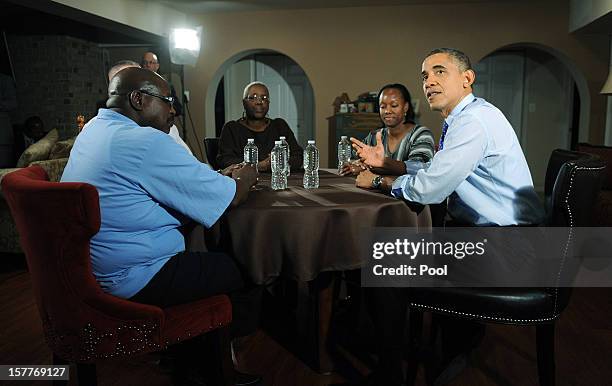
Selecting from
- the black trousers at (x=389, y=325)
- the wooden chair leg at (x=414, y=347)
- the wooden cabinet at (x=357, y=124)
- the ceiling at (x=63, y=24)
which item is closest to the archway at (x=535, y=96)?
the wooden cabinet at (x=357, y=124)

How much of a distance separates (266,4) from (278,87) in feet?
9.08

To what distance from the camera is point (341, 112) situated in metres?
6.32

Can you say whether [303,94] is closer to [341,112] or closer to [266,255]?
[341,112]

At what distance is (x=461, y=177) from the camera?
175 cm

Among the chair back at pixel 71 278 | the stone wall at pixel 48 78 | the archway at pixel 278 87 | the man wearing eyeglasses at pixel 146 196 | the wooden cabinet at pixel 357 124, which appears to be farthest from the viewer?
the archway at pixel 278 87

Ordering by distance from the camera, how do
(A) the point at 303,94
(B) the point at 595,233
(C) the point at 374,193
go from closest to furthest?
(C) the point at 374,193
(B) the point at 595,233
(A) the point at 303,94

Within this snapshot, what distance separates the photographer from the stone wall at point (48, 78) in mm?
6844

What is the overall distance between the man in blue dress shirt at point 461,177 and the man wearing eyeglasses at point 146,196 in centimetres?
64

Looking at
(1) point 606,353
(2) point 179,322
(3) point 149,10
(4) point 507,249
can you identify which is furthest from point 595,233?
(3) point 149,10

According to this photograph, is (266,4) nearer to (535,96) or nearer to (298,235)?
(535,96)

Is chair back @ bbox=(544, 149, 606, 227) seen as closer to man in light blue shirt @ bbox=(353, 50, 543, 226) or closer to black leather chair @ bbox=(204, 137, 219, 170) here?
man in light blue shirt @ bbox=(353, 50, 543, 226)

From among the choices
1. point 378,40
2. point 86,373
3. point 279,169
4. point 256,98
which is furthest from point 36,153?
point 378,40

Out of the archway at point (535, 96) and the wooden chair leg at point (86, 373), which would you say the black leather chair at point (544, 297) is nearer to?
the wooden chair leg at point (86, 373)

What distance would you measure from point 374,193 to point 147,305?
1.01m
